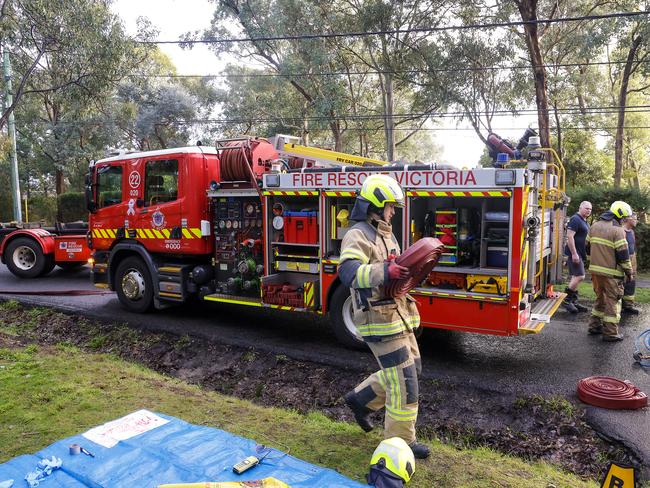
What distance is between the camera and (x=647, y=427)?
14.5 feet

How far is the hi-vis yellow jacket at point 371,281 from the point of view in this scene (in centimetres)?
335

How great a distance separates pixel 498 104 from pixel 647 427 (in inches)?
702

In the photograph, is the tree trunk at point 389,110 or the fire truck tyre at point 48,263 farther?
the tree trunk at point 389,110

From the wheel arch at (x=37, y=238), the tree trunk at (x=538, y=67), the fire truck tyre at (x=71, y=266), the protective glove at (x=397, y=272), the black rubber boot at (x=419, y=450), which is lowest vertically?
the black rubber boot at (x=419, y=450)

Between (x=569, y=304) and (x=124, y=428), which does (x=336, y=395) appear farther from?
(x=569, y=304)

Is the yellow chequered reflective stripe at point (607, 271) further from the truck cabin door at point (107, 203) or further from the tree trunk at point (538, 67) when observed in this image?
the tree trunk at point (538, 67)

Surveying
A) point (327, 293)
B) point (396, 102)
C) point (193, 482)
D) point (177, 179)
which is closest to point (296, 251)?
point (327, 293)

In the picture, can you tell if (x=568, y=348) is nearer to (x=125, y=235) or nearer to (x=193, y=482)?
(x=193, y=482)

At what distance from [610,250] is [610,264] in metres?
Answer: 0.18

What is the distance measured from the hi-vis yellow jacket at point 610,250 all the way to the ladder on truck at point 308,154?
10.2 feet

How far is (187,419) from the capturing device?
14.0 feet

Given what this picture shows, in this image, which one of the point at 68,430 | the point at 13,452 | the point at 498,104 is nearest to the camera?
the point at 13,452

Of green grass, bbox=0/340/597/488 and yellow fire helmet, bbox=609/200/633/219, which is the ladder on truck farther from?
green grass, bbox=0/340/597/488

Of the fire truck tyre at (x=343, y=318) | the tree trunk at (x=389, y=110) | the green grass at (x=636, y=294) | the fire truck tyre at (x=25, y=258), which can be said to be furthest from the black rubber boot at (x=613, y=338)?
the tree trunk at (x=389, y=110)
